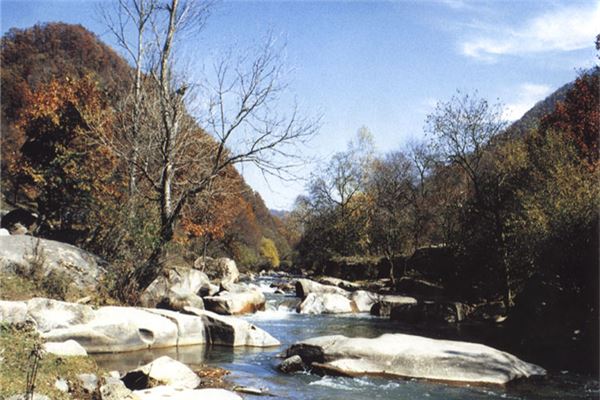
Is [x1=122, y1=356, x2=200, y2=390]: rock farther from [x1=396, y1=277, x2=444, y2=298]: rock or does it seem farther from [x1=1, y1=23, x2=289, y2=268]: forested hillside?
[x1=396, y1=277, x2=444, y2=298]: rock

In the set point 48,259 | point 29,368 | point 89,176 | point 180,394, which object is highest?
point 89,176

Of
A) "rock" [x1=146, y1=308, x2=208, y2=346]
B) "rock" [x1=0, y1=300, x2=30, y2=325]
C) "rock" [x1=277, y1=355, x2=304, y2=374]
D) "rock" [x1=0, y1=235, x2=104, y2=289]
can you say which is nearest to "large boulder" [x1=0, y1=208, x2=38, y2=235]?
"rock" [x1=0, y1=235, x2=104, y2=289]

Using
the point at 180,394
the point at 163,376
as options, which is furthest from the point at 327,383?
the point at 180,394

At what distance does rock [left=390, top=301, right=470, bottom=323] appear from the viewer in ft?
69.9

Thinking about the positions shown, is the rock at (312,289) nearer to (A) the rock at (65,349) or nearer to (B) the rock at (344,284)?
(B) the rock at (344,284)

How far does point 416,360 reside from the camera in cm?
1094

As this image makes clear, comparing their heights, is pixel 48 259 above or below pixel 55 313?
above

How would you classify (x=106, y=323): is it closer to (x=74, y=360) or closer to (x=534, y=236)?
(x=74, y=360)

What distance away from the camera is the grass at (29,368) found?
5.93m

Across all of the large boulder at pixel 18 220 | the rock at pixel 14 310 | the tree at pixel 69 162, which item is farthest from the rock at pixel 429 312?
the large boulder at pixel 18 220

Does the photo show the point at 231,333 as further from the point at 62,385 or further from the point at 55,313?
the point at 62,385

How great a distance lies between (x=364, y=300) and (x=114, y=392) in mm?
19248

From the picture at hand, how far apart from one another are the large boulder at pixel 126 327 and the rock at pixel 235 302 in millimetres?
4818

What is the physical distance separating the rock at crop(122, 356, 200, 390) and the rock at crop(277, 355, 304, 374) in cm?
235
